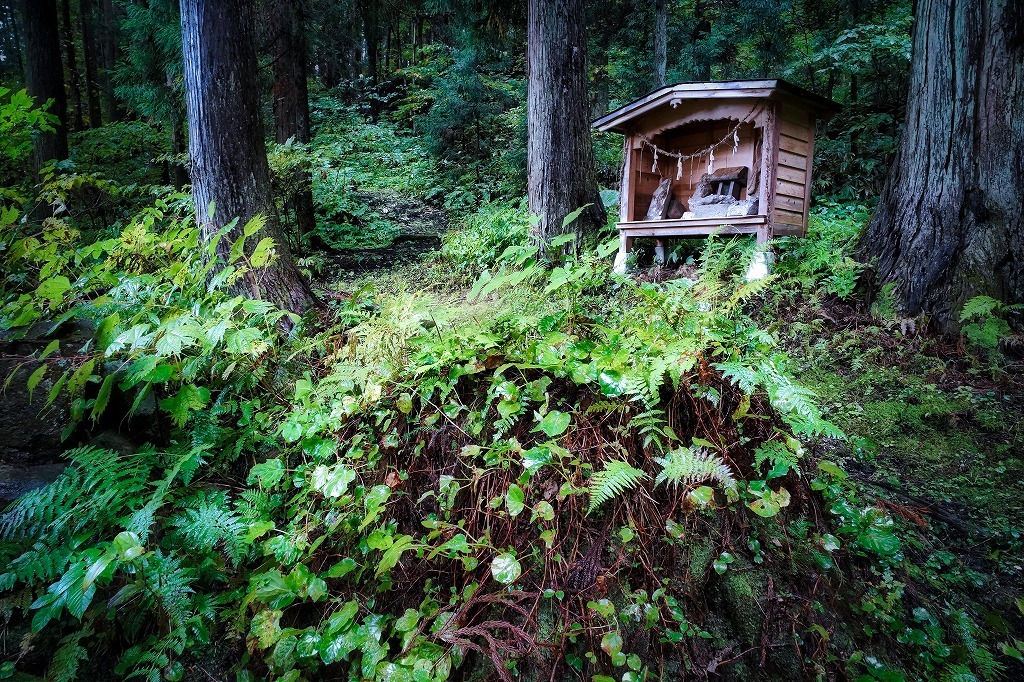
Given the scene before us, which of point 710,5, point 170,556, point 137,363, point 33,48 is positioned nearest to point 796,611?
point 170,556

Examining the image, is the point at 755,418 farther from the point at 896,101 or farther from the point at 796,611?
the point at 896,101

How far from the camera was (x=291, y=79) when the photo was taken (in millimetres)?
8445

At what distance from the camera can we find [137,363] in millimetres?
2369

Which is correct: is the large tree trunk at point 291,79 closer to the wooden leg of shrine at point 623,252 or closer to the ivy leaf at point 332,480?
the wooden leg of shrine at point 623,252

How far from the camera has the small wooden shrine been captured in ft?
19.0

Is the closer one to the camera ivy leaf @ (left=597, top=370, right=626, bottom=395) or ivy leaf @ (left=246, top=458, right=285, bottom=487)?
ivy leaf @ (left=597, top=370, right=626, bottom=395)

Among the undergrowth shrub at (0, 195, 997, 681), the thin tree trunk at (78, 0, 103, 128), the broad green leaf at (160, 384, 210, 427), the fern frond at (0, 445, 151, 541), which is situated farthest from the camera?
the thin tree trunk at (78, 0, 103, 128)

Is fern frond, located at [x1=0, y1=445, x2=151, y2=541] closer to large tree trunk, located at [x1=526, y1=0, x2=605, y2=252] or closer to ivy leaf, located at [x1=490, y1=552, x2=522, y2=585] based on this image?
ivy leaf, located at [x1=490, y1=552, x2=522, y2=585]

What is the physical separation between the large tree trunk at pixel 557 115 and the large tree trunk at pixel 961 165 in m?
3.36

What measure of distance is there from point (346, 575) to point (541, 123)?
588 centimetres

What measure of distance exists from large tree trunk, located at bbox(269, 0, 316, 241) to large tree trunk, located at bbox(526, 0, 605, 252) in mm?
3875

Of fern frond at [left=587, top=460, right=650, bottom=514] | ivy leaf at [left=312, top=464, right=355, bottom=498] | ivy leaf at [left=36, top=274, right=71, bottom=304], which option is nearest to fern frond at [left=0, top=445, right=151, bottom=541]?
ivy leaf at [left=312, top=464, right=355, bottom=498]

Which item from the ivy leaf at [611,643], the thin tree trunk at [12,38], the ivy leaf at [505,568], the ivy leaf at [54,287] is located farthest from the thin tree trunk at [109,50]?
the ivy leaf at [611,643]

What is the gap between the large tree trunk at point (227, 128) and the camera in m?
3.89
